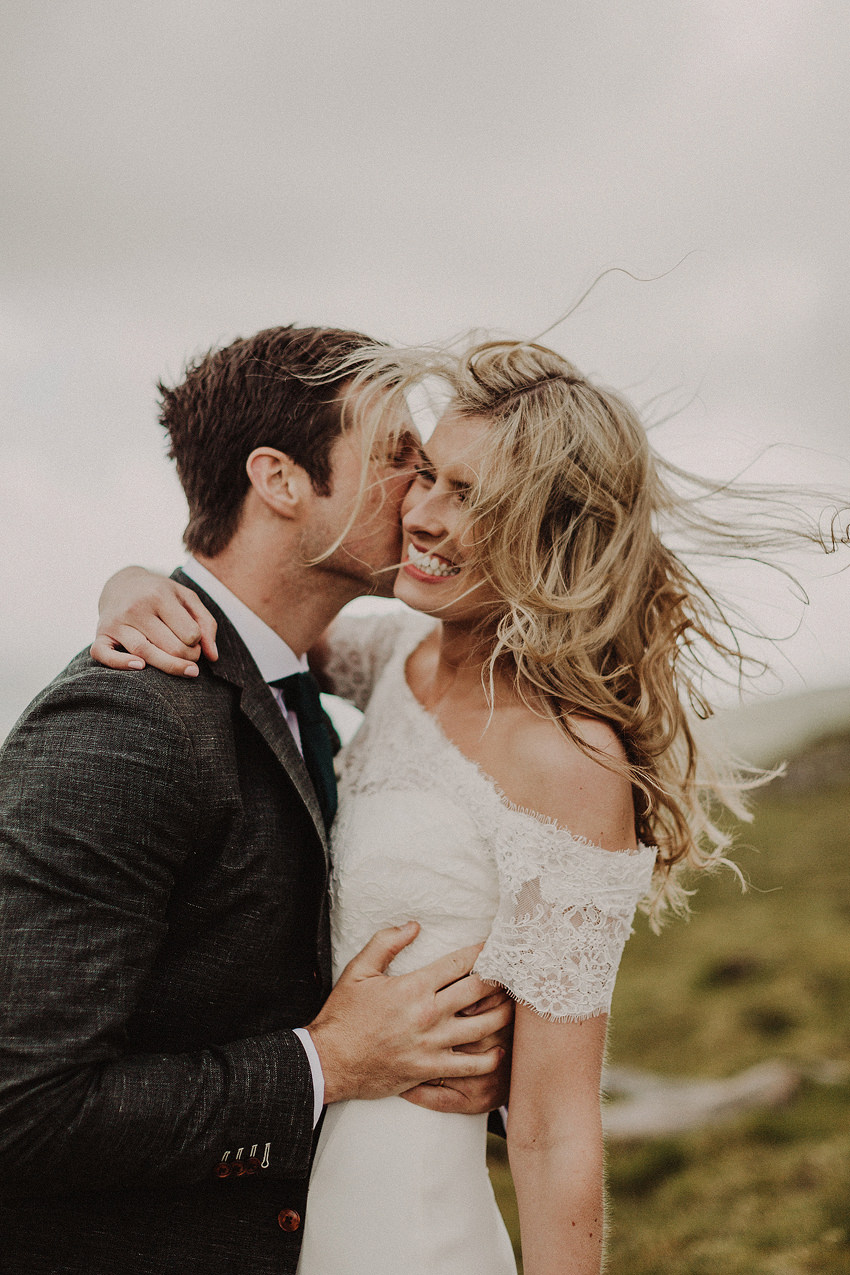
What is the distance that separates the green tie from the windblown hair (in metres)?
0.50

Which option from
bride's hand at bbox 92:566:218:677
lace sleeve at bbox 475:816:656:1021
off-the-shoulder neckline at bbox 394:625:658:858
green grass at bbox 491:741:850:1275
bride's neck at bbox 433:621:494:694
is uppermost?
bride's hand at bbox 92:566:218:677

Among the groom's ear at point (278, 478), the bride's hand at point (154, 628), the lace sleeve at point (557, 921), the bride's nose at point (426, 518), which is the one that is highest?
the groom's ear at point (278, 478)

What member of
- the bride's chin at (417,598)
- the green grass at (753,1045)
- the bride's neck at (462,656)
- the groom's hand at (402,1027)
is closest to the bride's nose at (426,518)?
the bride's chin at (417,598)

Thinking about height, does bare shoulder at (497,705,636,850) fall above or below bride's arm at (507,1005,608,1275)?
above

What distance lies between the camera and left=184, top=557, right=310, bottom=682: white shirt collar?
115 inches

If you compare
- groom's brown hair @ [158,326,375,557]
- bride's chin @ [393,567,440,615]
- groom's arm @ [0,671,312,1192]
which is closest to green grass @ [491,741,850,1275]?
bride's chin @ [393,567,440,615]

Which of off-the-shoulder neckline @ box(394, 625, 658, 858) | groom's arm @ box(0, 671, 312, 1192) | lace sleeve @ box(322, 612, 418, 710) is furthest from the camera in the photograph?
lace sleeve @ box(322, 612, 418, 710)

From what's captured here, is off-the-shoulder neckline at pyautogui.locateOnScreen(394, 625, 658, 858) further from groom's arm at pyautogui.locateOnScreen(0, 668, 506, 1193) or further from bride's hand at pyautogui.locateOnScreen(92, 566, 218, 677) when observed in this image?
bride's hand at pyautogui.locateOnScreen(92, 566, 218, 677)

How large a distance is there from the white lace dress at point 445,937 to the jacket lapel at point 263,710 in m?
0.19

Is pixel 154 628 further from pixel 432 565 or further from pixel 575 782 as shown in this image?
pixel 575 782

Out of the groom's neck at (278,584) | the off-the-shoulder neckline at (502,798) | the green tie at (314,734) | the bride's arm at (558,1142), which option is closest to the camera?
the bride's arm at (558,1142)

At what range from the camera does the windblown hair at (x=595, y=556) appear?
2.70 meters

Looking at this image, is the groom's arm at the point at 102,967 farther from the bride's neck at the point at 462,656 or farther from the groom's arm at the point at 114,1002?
the bride's neck at the point at 462,656

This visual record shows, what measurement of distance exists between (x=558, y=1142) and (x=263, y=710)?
3.96 feet
